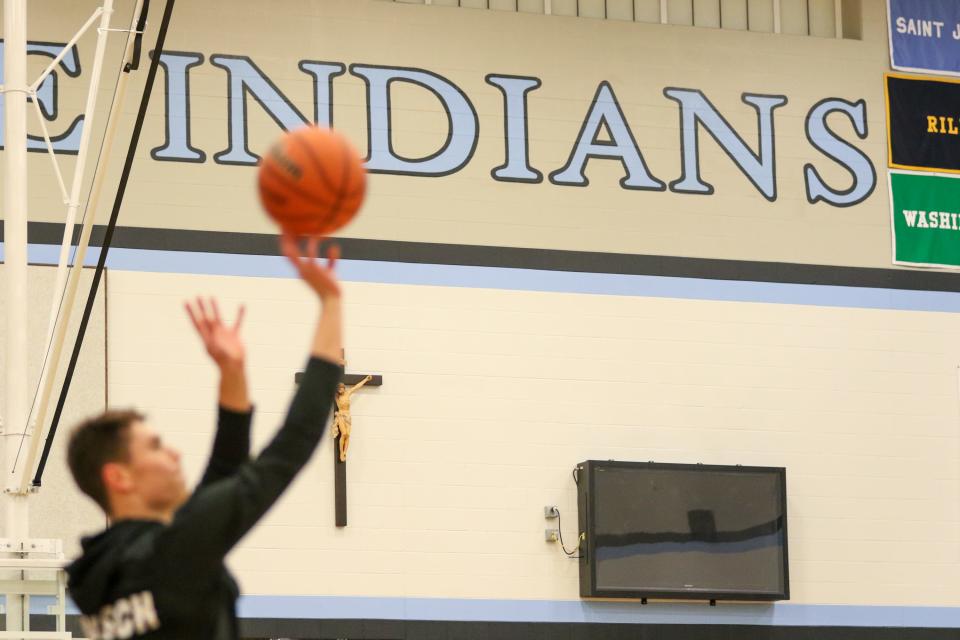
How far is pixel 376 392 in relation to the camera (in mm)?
11680

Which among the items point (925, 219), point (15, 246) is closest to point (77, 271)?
point (15, 246)

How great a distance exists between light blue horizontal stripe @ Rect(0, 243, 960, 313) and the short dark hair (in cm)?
847

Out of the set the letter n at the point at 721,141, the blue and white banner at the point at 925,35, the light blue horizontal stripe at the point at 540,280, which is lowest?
the light blue horizontal stripe at the point at 540,280

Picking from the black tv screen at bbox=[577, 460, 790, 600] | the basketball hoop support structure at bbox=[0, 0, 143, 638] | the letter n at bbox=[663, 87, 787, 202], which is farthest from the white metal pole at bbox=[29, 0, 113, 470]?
the letter n at bbox=[663, 87, 787, 202]

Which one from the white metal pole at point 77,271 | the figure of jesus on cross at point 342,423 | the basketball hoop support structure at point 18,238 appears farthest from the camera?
the figure of jesus on cross at point 342,423

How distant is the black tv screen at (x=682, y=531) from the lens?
462 inches

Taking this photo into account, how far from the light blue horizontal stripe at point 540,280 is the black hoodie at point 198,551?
8653 mm

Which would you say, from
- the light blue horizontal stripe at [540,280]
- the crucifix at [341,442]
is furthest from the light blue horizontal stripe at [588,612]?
the light blue horizontal stripe at [540,280]

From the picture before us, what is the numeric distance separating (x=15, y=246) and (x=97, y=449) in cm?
673

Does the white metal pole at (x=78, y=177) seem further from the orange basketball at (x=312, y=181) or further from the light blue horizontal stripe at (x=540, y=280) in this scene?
the orange basketball at (x=312, y=181)

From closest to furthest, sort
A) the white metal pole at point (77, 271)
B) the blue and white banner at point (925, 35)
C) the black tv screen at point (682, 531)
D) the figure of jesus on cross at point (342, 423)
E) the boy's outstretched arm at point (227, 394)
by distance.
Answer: the boy's outstretched arm at point (227, 394)
the white metal pole at point (77, 271)
the figure of jesus on cross at point (342, 423)
the black tv screen at point (682, 531)
the blue and white banner at point (925, 35)

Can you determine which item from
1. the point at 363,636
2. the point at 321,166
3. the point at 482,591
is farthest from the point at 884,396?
the point at 321,166

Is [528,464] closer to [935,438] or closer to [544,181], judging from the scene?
[544,181]

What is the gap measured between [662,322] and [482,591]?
259 cm
